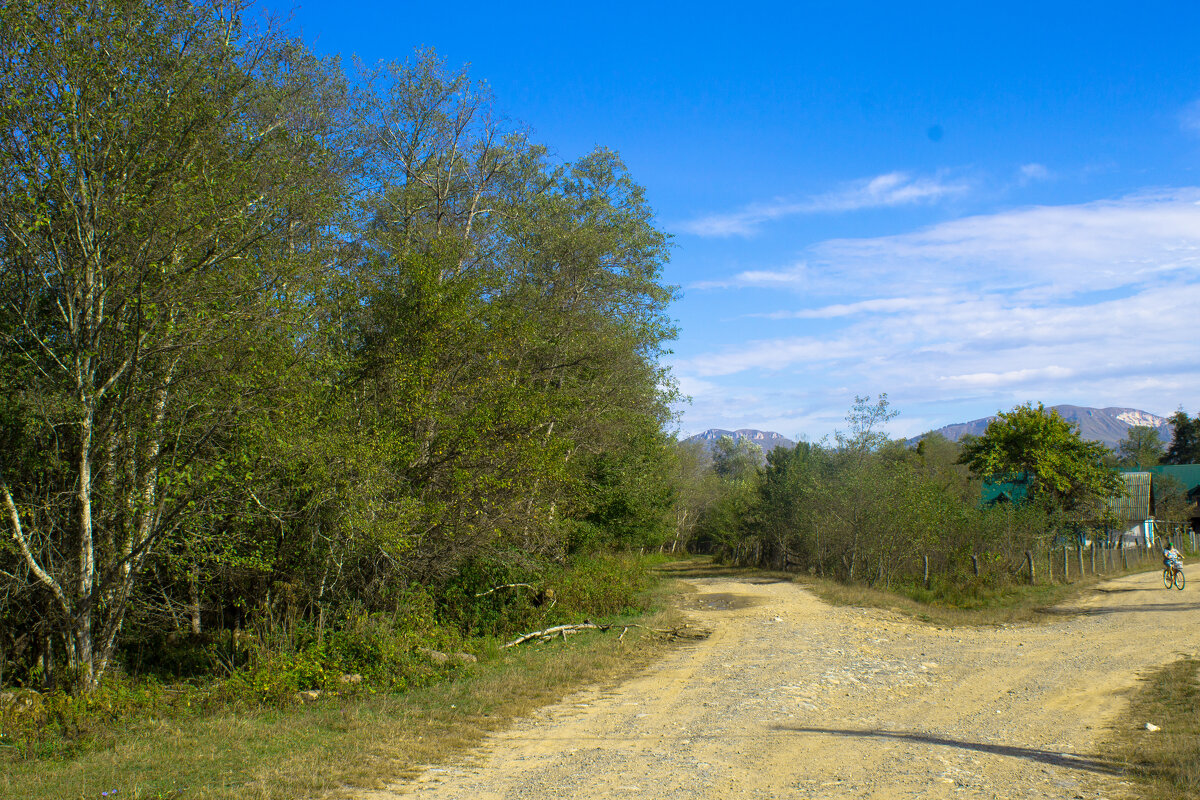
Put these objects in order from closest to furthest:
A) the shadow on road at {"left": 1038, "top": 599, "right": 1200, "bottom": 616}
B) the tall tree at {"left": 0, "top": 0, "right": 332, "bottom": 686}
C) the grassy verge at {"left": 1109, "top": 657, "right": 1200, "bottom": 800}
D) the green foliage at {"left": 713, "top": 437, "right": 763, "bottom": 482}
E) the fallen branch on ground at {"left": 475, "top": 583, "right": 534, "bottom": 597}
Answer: the grassy verge at {"left": 1109, "top": 657, "right": 1200, "bottom": 800}
the tall tree at {"left": 0, "top": 0, "right": 332, "bottom": 686}
the fallen branch on ground at {"left": 475, "top": 583, "right": 534, "bottom": 597}
the shadow on road at {"left": 1038, "top": 599, "right": 1200, "bottom": 616}
the green foliage at {"left": 713, "top": 437, "right": 763, "bottom": 482}

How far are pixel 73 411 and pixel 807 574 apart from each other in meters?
23.9

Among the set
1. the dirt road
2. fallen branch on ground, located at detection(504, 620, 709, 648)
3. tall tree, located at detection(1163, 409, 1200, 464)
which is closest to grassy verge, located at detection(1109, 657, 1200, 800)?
the dirt road

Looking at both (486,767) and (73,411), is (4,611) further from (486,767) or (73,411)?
(486,767)

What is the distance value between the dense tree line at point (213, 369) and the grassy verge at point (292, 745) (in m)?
2.40

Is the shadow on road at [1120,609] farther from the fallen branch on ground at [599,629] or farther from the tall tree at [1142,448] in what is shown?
the tall tree at [1142,448]

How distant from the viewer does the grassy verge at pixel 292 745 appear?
6.09m

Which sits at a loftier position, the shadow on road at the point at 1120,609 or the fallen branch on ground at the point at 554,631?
the fallen branch on ground at the point at 554,631

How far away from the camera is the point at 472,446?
1309 cm

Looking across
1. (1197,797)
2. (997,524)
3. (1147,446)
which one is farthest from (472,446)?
(1147,446)

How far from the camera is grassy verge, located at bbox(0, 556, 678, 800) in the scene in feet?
20.0

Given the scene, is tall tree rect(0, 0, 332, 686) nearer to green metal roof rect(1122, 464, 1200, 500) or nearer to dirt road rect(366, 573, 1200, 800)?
dirt road rect(366, 573, 1200, 800)

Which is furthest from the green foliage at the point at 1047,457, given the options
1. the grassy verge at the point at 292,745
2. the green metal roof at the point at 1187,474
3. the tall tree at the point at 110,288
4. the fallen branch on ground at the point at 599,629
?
the tall tree at the point at 110,288

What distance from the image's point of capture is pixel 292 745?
283 inches

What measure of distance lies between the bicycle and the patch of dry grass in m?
22.2
